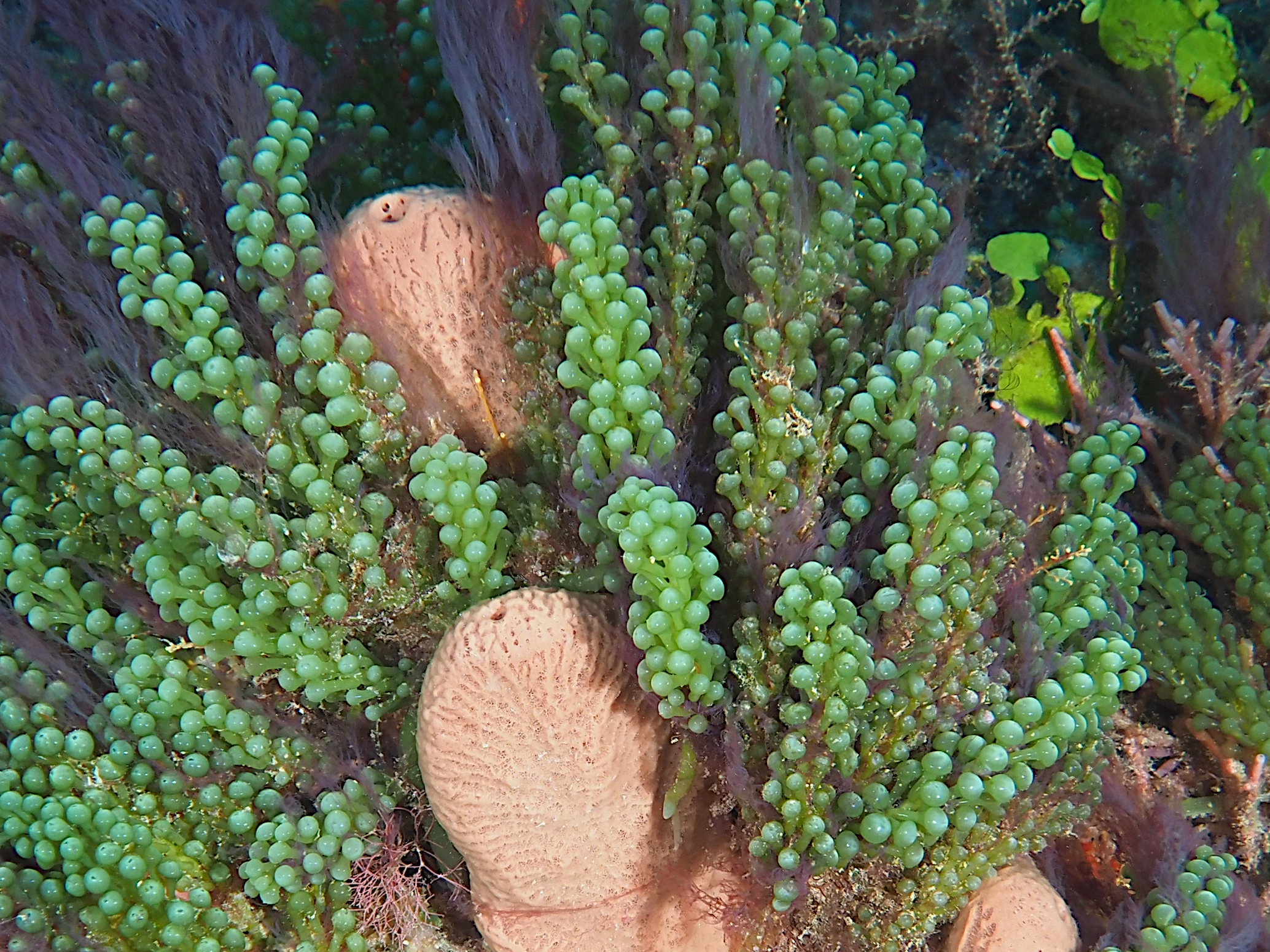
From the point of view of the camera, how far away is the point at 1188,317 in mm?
2756

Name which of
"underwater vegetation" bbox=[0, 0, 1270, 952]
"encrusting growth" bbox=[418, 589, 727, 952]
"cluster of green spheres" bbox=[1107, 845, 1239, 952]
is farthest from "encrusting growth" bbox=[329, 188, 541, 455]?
"cluster of green spheres" bbox=[1107, 845, 1239, 952]

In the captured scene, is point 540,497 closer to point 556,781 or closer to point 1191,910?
point 556,781

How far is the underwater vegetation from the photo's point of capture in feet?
5.65

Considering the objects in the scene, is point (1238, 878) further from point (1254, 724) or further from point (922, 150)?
point (922, 150)

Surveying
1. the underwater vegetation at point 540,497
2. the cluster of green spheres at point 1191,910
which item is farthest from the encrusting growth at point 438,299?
the cluster of green spheres at point 1191,910

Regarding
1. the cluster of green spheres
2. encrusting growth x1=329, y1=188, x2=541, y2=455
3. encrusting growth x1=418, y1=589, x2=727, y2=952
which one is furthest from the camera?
encrusting growth x1=329, y1=188, x2=541, y2=455

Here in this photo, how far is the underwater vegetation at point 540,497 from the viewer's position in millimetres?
1721

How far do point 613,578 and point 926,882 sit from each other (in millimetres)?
955

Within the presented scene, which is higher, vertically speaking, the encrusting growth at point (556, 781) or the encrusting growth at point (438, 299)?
the encrusting growth at point (438, 299)

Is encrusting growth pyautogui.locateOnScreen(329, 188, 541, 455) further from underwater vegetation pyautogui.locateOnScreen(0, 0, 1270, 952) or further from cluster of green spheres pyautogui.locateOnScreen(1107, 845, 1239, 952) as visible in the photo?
cluster of green spheres pyautogui.locateOnScreen(1107, 845, 1239, 952)

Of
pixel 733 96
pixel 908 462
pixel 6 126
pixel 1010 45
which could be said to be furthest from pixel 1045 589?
pixel 6 126

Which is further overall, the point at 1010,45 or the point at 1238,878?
the point at 1010,45

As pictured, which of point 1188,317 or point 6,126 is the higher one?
point 1188,317

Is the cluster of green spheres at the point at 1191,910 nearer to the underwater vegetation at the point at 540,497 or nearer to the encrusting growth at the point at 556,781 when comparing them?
the underwater vegetation at the point at 540,497
